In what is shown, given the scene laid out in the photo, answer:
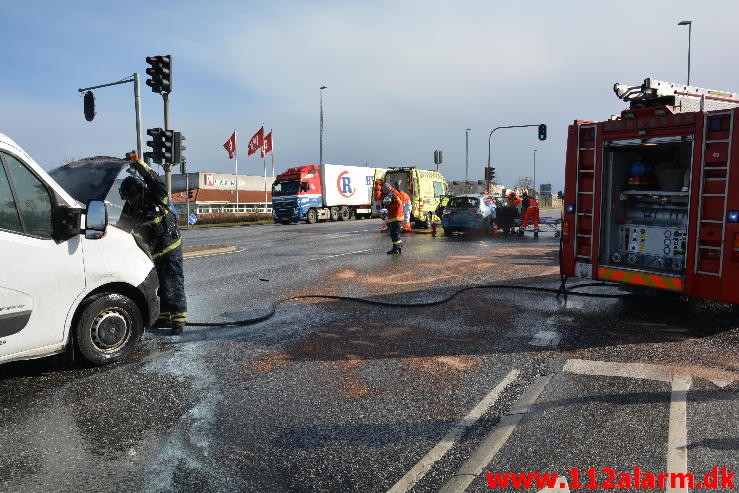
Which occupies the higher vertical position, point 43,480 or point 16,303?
point 16,303

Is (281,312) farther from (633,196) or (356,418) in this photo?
(633,196)

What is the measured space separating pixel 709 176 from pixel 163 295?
5.90 meters

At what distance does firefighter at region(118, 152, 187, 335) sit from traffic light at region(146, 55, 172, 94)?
36.5 ft

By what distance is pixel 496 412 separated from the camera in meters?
3.85

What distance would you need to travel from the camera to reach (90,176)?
597cm

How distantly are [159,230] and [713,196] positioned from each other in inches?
229

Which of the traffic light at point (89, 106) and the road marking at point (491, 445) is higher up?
the traffic light at point (89, 106)

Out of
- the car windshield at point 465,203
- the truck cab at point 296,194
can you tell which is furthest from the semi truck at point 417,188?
the truck cab at point 296,194

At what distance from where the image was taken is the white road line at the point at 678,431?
10.1ft

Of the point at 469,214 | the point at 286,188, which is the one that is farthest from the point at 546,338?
the point at 286,188

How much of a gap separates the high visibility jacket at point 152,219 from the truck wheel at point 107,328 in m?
1.05

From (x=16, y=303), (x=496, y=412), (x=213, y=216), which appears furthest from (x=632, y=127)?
(x=213, y=216)

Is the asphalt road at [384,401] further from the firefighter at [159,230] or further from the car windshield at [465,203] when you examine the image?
the car windshield at [465,203]

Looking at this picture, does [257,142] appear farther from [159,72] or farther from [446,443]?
[446,443]
